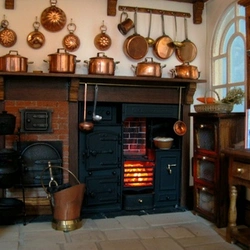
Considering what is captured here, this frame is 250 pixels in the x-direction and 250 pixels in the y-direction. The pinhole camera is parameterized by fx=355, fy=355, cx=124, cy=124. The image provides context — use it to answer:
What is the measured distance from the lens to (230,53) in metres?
3.58

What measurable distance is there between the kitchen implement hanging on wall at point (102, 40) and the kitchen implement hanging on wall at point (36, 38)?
0.53 m

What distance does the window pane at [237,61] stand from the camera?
3418 millimetres

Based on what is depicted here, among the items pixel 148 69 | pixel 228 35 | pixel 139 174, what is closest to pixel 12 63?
pixel 148 69

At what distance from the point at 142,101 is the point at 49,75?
0.99m

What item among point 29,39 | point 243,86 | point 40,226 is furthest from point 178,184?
point 29,39

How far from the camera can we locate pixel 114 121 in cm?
385

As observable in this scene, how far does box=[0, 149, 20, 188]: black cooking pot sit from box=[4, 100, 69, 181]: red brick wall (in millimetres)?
337

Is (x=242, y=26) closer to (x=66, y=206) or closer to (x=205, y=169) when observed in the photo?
(x=205, y=169)

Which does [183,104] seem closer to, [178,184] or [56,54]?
[178,184]

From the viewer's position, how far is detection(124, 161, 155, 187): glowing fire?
372 centimetres

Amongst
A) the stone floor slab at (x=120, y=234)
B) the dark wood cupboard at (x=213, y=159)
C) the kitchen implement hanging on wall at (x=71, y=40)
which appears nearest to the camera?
the stone floor slab at (x=120, y=234)

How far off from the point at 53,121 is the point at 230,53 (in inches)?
74.6

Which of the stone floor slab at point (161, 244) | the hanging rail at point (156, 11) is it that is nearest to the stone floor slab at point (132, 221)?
the stone floor slab at point (161, 244)

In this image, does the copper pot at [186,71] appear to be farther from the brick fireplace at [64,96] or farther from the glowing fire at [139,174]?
the glowing fire at [139,174]
